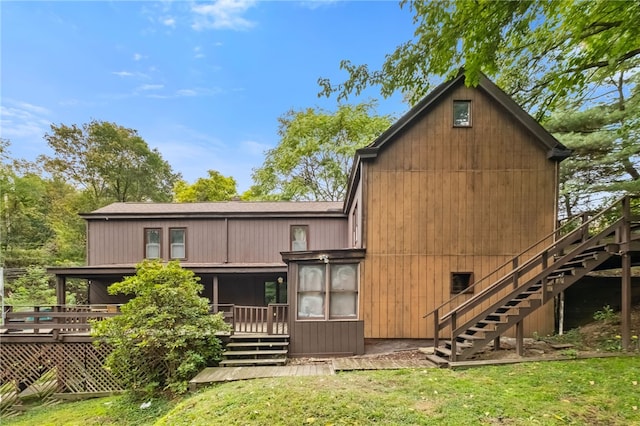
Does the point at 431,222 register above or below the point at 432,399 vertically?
above

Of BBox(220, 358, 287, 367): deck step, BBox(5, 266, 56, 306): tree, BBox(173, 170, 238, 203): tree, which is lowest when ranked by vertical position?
BBox(5, 266, 56, 306): tree

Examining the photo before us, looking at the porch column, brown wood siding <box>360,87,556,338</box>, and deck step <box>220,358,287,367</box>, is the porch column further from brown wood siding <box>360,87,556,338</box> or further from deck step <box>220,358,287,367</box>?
brown wood siding <box>360,87,556,338</box>

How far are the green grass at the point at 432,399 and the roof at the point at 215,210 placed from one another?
7476mm

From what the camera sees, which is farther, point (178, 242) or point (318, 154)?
point (318, 154)

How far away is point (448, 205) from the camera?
8648 mm

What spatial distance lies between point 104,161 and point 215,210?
19200 mm

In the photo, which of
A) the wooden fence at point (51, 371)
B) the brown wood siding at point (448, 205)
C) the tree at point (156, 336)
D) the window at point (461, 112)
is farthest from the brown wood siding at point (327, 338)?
the window at point (461, 112)

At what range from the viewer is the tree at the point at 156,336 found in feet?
23.0

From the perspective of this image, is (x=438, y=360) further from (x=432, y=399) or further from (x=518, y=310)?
(x=432, y=399)

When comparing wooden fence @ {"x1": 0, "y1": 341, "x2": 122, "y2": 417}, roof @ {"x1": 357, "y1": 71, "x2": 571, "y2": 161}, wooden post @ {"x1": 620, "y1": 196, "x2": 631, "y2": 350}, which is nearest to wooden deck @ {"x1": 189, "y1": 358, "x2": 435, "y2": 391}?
wooden fence @ {"x1": 0, "y1": 341, "x2": 122, "y2": 417}

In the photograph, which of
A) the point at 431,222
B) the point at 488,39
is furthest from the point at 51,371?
the point at 488,39

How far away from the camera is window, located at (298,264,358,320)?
8414mm

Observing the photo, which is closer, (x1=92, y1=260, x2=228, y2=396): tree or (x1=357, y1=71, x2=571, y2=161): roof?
(x1=92, y1=260, x2=228, y2=396): tree

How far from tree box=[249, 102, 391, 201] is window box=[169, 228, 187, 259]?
11.6 metres
